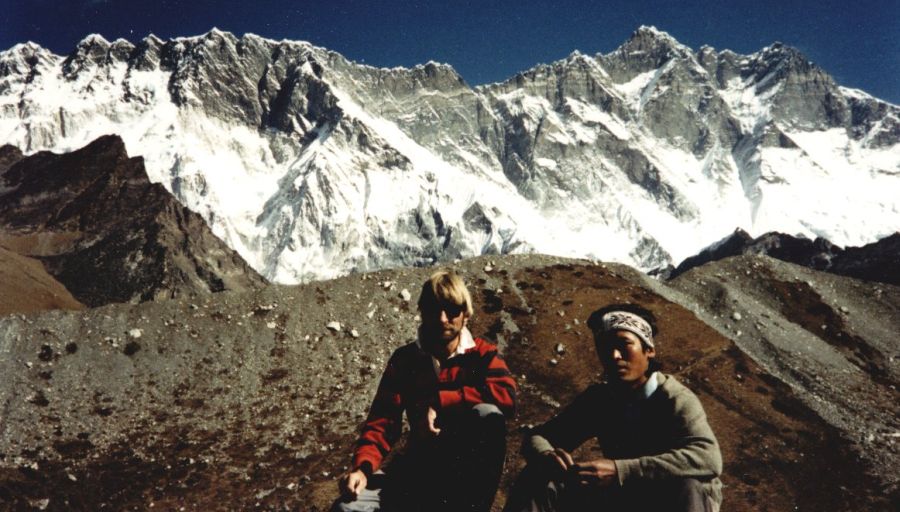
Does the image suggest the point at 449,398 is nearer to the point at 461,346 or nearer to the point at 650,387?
the point at 461,346

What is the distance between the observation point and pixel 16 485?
1612 centimetres

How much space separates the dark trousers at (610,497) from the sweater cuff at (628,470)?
9 cm

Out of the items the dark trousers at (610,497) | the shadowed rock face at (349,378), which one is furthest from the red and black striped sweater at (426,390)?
the shadowed rock face at (349,378)

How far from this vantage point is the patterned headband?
5633 millimetres

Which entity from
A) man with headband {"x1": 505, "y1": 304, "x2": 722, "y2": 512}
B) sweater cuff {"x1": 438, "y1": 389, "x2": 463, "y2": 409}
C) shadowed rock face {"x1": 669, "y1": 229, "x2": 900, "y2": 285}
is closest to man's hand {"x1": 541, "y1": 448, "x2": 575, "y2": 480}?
man with headband {"x1": 505, "y1": 304, "x2": 722, "y2": 512}

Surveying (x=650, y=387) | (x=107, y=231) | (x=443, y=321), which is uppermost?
(x=107, y=231)

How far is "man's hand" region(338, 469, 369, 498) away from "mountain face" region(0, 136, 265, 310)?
422 ft

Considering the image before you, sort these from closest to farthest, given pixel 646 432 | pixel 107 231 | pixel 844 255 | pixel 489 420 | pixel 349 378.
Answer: pixel 489 420 → pixel 646 432 → pixel 349 378 → pixel 844 255 → pixel 107 231

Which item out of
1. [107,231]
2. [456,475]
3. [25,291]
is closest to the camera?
[456,475]

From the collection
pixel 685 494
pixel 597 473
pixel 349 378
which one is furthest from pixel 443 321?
pixel 349 378

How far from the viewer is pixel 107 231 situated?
14338 centimetres

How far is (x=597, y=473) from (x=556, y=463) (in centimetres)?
38

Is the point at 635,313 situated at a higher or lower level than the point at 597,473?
higher

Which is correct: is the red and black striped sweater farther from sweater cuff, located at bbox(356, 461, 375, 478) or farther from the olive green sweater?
the olive green sweater
